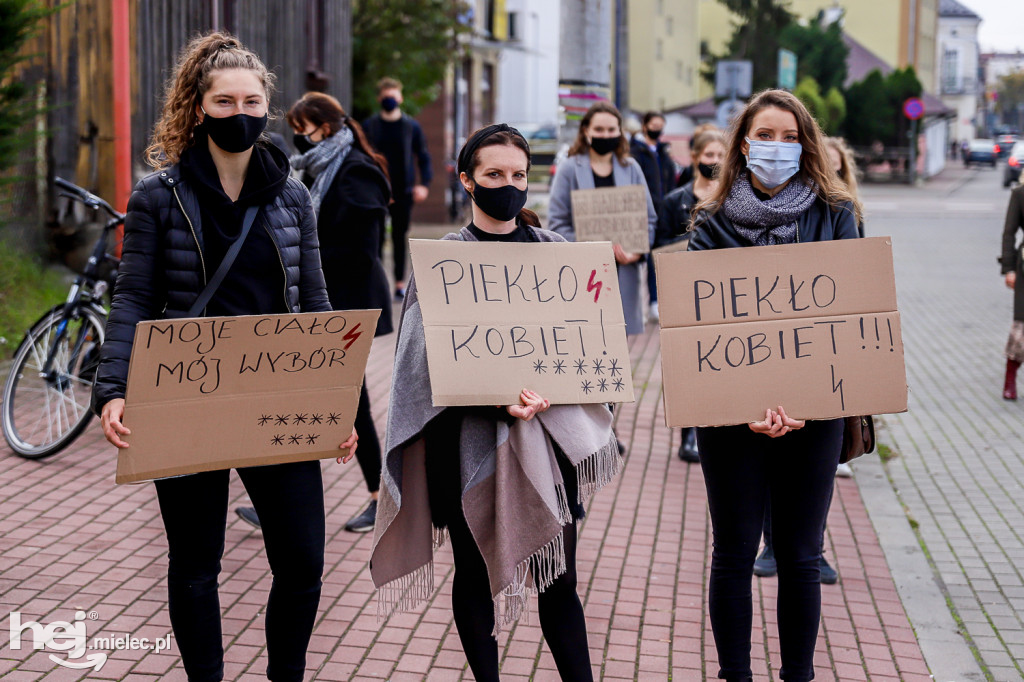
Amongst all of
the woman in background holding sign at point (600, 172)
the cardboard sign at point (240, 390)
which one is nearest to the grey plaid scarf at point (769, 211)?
the cardboard sign at point (240, 390)

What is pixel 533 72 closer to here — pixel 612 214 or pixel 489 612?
pixel 612 214

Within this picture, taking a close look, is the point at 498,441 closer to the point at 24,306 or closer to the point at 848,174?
the point at 848,174

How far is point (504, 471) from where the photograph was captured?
3.16 meters

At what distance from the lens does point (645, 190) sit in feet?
21.1

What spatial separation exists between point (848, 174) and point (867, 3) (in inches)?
2688

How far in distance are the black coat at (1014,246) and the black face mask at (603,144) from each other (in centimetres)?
325

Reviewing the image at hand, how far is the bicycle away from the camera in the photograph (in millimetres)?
6129

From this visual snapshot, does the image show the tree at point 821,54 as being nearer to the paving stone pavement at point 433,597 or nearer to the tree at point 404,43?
the tree at point 404,43

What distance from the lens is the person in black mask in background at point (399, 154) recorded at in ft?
38.3

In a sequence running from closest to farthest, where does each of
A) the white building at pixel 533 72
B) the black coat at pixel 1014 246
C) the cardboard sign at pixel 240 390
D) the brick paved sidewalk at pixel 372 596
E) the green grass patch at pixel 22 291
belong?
the cardboard sign at pixel 240 390 < the brick paved sidewalk at pixel 372 596 < the black coat at pixel 1014 246 < the green grass patch at pixel 22 291 < the white building at pixel 533 72

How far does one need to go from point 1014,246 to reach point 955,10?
111 metres

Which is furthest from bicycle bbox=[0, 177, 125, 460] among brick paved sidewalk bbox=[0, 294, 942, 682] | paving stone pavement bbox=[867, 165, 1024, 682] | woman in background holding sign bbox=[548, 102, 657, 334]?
paving stone pavement bbox=[867, 165, 1024, 682]

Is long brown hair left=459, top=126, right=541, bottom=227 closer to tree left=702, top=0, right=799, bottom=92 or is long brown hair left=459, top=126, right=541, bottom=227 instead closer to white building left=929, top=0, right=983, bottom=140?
tree left=702, top=0, right=799, bottom=92

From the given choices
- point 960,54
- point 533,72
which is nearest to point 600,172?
point 533,72
